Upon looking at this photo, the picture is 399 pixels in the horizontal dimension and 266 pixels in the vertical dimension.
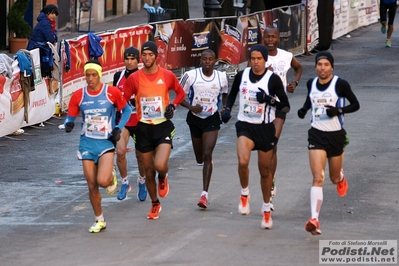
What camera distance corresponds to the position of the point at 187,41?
22.2 m

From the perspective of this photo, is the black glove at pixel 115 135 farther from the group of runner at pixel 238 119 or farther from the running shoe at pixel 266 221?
the running shoe at pixel 266 221

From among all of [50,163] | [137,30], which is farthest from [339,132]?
[137,30]

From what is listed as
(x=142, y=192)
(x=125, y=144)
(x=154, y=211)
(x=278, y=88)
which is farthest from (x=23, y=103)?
(x=278, y=88)

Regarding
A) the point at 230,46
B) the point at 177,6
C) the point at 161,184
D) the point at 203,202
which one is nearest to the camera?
the point at 161,184

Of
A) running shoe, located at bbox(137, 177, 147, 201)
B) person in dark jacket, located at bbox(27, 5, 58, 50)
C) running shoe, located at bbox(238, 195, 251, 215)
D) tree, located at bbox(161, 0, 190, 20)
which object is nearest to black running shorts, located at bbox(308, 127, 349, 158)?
running shoe, located at bbox(238, 195, 251, 215)

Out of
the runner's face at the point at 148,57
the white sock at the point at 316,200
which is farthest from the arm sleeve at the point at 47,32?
the white sock at the point at 316,200

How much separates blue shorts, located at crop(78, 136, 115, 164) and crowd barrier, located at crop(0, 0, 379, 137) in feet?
20.1

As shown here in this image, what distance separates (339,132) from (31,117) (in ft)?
27.7

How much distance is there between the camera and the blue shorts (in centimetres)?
967

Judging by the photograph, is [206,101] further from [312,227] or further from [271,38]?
[312,227]

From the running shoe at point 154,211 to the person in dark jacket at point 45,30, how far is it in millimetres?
8239

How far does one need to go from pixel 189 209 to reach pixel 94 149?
5.42 feet

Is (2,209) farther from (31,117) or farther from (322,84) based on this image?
(31,117)

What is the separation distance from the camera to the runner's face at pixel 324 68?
951 cm
